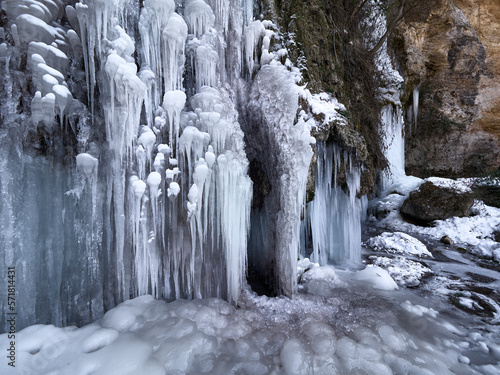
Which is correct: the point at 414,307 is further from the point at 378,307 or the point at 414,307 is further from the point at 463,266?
the point at 463,266

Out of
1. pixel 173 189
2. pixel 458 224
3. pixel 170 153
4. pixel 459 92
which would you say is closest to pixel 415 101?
pixel 459 92

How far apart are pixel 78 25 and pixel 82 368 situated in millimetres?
3251

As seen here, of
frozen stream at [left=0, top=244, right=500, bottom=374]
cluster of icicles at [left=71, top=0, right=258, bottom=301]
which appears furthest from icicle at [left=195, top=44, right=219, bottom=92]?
frozen stream at [left=0, top=244, right=500, bottom=374]

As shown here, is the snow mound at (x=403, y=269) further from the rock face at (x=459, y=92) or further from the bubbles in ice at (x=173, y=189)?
the rock face at (x=459, y=92)

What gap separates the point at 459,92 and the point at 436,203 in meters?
7.85

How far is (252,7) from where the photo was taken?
162 inches

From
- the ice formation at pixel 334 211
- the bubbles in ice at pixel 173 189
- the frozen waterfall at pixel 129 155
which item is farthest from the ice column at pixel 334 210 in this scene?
the bubbles in ice at pixel 173 189

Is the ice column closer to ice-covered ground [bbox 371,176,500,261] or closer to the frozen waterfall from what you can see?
the frozen waterfall

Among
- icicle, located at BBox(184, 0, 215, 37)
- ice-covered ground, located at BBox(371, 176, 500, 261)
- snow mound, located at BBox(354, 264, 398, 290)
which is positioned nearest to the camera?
icicle, located at BBox(184, 0, 215, 37)

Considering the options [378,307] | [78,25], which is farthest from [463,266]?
[78,25]

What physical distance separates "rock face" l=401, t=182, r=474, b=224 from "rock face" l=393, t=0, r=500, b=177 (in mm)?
5008

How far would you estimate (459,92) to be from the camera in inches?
503

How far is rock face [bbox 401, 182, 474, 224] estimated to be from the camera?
886 centimetres

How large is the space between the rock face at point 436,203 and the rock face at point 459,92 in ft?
16.4
